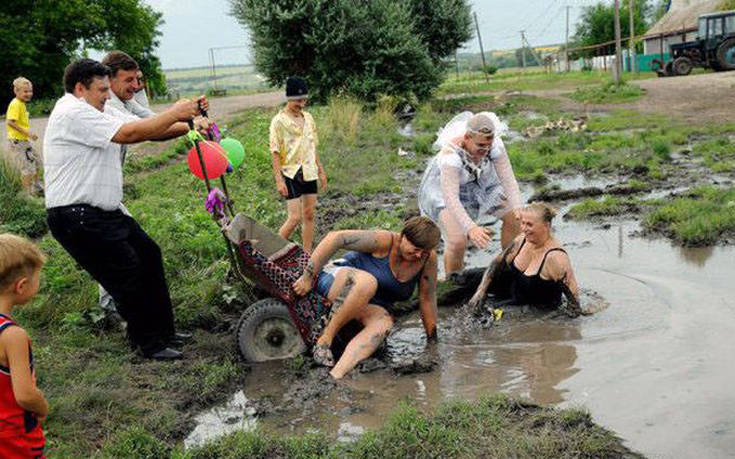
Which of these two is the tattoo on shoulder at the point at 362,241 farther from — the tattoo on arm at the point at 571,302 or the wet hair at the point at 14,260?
the wet hair at the point at 14,260

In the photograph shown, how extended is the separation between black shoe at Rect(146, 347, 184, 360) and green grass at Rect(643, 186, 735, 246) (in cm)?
557

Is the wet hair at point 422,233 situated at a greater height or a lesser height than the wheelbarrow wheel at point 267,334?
greater

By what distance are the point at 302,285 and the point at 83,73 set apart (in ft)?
7.04

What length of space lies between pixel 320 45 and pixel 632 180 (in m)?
14.5

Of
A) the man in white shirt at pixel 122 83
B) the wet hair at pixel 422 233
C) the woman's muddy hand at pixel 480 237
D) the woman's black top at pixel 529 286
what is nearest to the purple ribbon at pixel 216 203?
the man in white shirt at pixel 122 83

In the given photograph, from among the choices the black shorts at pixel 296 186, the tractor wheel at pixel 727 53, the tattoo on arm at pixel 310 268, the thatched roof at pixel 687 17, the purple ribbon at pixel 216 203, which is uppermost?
the thatched roof at pixel 687 17

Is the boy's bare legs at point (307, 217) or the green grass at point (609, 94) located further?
the green grass at point (609, 94)

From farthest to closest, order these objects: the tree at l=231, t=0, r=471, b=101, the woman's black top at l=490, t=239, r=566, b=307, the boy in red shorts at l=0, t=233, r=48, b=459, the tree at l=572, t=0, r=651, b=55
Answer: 1. the tree at l=572, t=0, r=651, b=55
2. the tree at l=231, t=0, r=471, b=101
3. the woman's black top at l=490, t=239, r=566, b=307
4. the boy in red shorts at l=0, t=233, r=48, b=459

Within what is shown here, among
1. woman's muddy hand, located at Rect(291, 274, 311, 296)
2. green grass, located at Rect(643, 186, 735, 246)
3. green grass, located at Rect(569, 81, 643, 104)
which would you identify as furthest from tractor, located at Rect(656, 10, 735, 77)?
woman's muddy hand, located at Rect(291, 274, 311, 296)

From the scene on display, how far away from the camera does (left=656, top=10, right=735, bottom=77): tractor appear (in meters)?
33.2

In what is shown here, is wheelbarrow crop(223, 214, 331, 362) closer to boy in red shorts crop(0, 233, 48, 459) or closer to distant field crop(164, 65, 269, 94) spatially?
boy in red shorts crop(0, 233, 48, 459)

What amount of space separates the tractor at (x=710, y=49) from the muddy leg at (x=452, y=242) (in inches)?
1207

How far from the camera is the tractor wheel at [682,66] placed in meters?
35.3

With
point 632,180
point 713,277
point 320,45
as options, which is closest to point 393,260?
point 713,277
